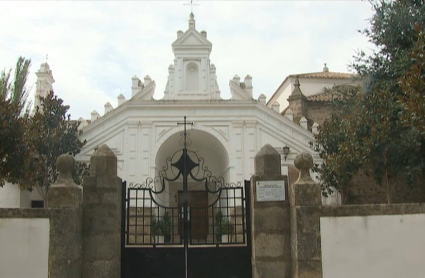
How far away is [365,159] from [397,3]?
22.2 ft

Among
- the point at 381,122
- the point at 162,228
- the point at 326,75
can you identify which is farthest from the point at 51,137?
the point at 326,75

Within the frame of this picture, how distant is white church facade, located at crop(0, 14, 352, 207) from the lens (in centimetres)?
2112

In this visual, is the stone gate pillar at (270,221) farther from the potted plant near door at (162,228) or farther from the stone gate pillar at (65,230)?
the stone gate pillar at (65,230)

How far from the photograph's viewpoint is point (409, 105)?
8.45m

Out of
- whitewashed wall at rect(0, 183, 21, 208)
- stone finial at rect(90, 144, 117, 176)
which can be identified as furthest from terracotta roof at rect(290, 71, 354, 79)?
stone finial at rect(90, 144, 117, 176)

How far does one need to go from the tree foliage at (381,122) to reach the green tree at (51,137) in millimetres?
10786

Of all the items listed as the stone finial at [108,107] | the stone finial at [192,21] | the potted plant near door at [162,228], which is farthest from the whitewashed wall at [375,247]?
the stone finial at [192,21]

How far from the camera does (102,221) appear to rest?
27.3 ft

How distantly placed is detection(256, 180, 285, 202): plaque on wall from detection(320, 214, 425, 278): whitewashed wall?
3.29 ft

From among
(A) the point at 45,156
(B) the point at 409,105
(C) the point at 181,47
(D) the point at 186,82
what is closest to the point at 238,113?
(D) the point at 186,82

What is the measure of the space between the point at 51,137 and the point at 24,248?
12.0m

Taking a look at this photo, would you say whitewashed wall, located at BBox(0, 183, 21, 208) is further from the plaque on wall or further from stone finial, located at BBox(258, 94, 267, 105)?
the plaque on wall

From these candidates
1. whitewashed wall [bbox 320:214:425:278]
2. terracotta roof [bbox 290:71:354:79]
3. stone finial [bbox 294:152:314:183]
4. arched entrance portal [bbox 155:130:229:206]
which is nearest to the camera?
whitewashed wall [bbox 320:214:425:278]

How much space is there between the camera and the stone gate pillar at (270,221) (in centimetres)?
827
